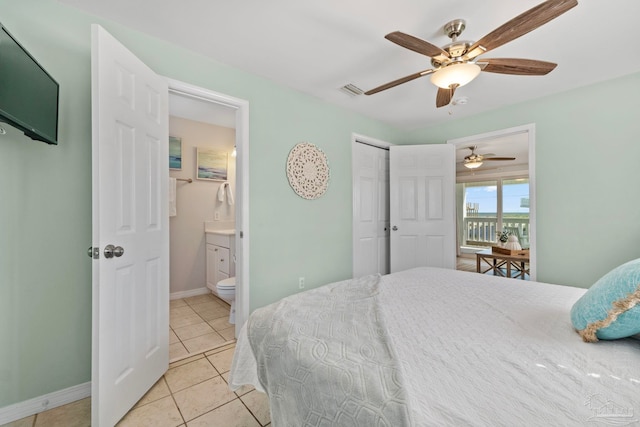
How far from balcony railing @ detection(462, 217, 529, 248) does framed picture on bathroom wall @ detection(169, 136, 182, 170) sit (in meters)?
7.24

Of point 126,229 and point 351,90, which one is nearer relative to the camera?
point 126,229

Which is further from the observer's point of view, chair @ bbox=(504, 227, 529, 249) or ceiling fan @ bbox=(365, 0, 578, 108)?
chair @ bbox=(504, 227, 529, 249)

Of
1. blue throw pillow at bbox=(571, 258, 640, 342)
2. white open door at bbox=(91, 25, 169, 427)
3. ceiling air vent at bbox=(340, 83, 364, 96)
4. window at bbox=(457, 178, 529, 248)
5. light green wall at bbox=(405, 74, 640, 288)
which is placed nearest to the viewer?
blue throw pillow at bbox=(571, 258, 640, 342)

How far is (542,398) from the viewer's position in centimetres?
68

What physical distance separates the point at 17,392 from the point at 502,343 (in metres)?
2.45

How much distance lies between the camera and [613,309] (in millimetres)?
885

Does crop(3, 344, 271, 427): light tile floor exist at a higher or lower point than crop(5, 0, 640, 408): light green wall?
lower

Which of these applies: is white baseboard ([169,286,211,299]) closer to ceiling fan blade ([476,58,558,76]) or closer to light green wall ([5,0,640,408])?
light green wall ([5,0,640,408])

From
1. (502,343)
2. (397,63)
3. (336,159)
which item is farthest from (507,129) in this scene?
Answer: (502,343)

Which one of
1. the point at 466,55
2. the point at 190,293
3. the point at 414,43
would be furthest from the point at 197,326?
the point at 466,55

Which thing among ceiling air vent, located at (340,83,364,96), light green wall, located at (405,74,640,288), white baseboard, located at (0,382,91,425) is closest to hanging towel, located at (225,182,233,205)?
ceiling air vent, located at (340,83,364,96)

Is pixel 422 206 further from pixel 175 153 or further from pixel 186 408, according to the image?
pixel 175 153

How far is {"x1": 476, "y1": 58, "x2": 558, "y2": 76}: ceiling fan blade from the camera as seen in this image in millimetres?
1693

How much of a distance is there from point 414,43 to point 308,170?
156 centimetres
